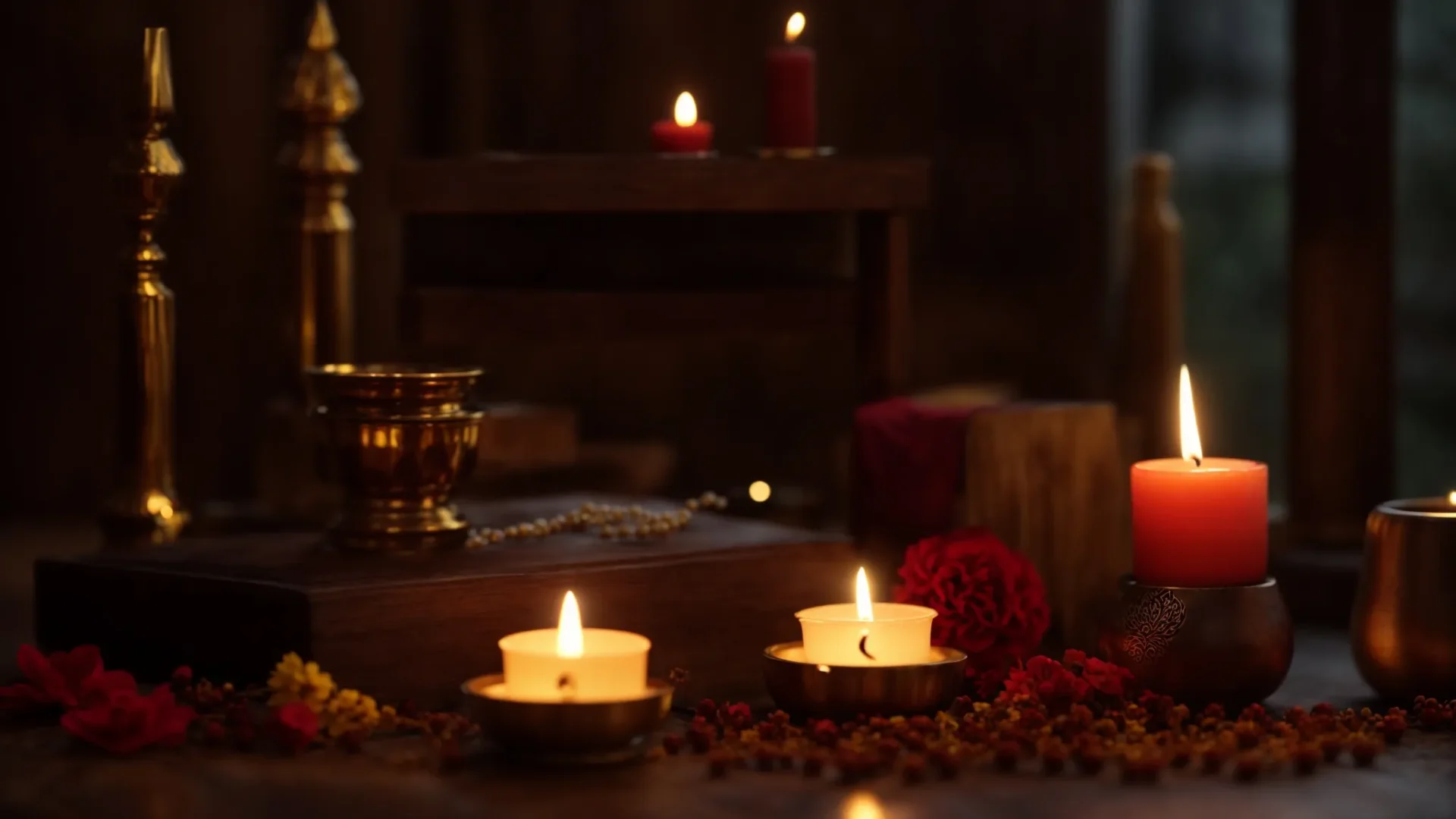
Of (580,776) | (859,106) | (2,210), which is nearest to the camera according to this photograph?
(580,776)

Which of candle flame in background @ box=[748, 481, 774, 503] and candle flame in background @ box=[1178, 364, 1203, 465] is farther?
candle flame in background @ box=[748, 481, 774, 503]

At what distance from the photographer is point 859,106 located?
2.79 metres

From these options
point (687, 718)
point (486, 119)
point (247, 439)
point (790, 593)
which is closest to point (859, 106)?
point (486, 119)

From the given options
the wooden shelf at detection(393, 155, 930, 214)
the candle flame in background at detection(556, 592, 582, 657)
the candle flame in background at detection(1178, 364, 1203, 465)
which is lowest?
the candle flame in background at detection(556, 592, 582, 657)

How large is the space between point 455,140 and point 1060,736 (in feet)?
5.24

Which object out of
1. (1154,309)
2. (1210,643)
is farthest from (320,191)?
(1210,643)

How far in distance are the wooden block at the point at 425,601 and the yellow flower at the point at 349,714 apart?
0.07m

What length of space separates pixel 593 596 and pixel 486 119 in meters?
1.32

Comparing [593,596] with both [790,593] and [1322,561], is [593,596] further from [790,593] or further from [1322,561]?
[1322,561]

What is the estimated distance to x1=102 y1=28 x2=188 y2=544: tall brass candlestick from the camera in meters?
1.72

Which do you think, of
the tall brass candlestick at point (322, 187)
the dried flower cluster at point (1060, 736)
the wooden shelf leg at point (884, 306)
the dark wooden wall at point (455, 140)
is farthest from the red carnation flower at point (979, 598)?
the dark wooden wall at point (455, 140)

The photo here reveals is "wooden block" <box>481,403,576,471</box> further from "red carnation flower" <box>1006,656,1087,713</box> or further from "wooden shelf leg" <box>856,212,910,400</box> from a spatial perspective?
"red carnation flower" <box>1006,656,1087,713</box>

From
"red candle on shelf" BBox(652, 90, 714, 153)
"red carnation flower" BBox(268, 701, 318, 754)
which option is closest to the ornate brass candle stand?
"red candle on shelf" BBox(652, 90, 714, 153)

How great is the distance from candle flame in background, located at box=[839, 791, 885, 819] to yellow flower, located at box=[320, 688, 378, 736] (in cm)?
33
